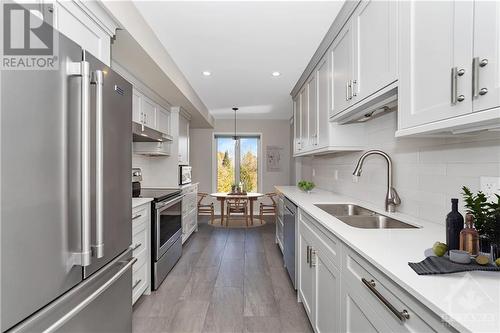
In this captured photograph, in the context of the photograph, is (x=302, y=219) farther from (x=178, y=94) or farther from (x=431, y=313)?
(x=178, y=94)

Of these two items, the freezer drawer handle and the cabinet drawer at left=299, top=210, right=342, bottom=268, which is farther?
the cabinet drawer at left=299, top=210, right=342, bottom=268

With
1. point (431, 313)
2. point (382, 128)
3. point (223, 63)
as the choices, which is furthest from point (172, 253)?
point (431, 313)

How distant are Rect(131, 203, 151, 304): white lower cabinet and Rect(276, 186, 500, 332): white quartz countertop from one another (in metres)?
1.76

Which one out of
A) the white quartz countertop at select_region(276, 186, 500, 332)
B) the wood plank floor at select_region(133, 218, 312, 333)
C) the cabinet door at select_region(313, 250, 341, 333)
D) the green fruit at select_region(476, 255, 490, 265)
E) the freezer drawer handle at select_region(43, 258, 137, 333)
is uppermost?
the green fruit at select_region(476, 255, 490, 265)

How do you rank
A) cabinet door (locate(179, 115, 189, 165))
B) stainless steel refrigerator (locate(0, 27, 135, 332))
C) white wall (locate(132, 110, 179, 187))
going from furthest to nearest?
cabinet door (locate(179, 115, 189, 165)) → white wall (locate(132, 110, 179, 187)) → stainless steel refrigerator (locate(0, 27, 135, 332))

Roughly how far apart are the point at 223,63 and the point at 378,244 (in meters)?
2.77

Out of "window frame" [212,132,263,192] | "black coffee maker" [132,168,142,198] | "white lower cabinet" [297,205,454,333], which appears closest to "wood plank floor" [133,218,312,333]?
"white lower cabinet" [297,205,454,333]

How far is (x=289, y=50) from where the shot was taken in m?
2.84

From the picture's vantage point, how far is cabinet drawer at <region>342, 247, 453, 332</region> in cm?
71

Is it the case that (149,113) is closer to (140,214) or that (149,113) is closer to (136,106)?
(136,106)

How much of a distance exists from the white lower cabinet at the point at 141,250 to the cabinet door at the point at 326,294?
4.86 ft

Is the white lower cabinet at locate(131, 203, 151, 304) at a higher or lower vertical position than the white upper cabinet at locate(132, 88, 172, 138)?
lower

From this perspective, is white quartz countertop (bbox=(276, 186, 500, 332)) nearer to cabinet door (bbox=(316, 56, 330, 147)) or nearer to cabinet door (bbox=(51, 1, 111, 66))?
cabinet door (bbox=(316, 56, 330, 147))

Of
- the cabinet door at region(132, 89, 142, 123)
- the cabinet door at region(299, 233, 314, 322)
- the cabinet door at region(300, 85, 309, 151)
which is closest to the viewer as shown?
the cabinet door at region(299, 233, 314, 322)
